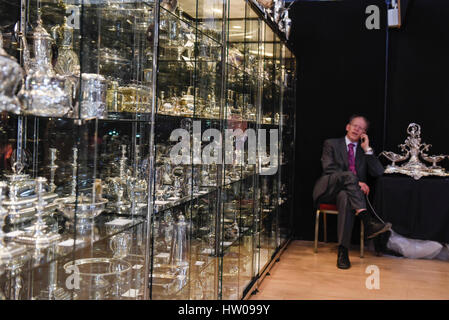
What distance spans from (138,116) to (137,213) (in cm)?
44

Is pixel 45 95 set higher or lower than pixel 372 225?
higher

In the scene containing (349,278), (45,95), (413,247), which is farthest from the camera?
(413,247)

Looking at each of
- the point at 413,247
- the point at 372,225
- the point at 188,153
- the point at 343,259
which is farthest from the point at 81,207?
the point at 413,247

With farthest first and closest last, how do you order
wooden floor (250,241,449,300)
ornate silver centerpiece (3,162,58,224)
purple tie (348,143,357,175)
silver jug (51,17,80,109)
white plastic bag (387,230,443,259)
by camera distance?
purple tie (348,143,357,175) < white plastic bag (387,230,443,259) < wooden floor (250,241,449,300) < silver jug (51,17,80,109) < ornate silver centerpiece (3,162,58,224)

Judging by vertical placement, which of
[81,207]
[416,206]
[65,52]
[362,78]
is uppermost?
[362,78]

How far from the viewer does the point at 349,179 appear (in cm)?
488

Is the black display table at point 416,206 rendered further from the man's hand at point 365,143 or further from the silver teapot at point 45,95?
the silver teapot at point 45,95

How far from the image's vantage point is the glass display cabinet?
5.62 feet

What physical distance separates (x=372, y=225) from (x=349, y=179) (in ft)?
1.64

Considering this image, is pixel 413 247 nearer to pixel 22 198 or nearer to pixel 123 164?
pixel 123 164

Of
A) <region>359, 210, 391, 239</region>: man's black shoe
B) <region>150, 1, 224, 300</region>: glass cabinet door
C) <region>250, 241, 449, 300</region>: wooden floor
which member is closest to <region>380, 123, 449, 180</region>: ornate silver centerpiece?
<region>359, 210, 391, 239</region>: man's black shoe

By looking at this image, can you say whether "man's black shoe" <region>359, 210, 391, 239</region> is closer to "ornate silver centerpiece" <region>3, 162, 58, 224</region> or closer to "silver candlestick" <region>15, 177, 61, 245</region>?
"ornate silver centerpiece" <region>3, 162, 58, 224</region>

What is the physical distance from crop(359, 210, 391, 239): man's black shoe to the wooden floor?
28cm
